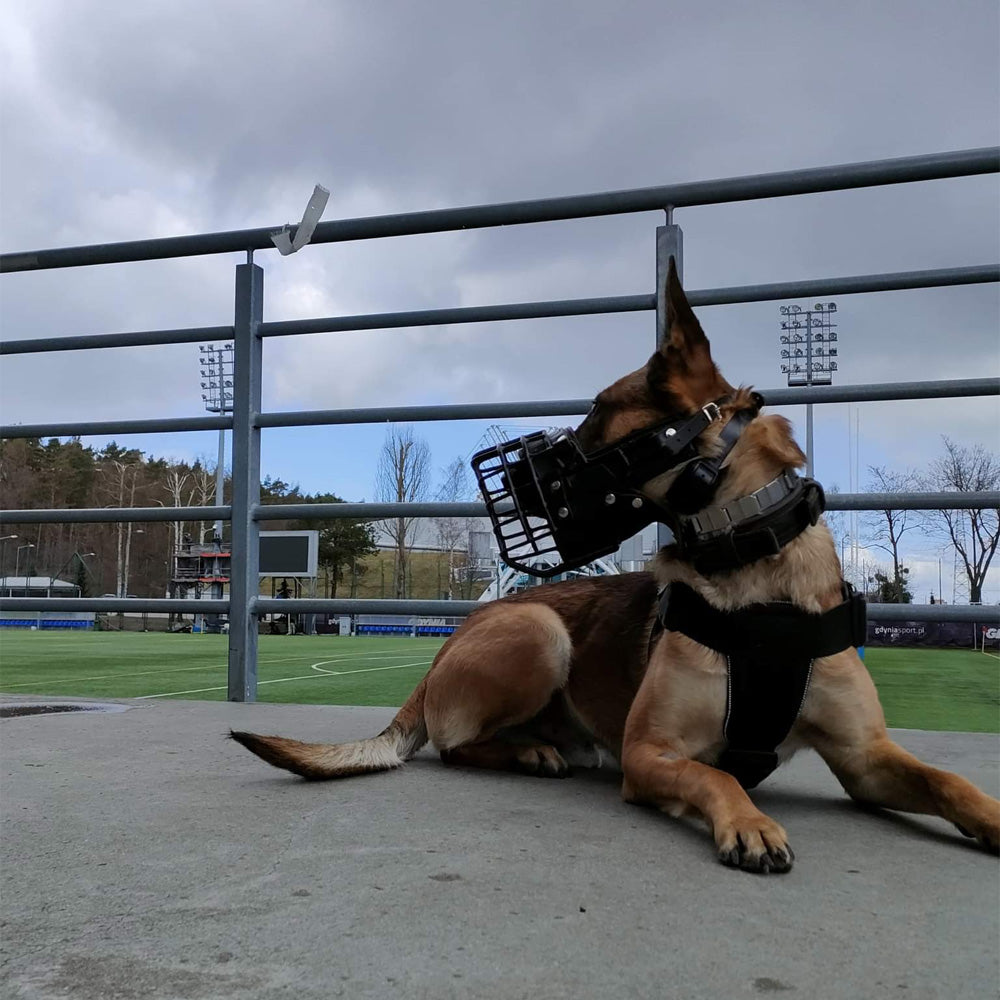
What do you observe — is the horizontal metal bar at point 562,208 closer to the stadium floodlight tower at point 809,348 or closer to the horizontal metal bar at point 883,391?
the stadium floodlight tower at point 809,348

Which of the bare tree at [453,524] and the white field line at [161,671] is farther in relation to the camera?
the white field line at [161,671]

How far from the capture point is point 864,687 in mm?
1888

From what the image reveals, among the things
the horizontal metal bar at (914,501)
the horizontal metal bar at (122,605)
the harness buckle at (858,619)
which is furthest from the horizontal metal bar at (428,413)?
the harness buckle at (858,619)

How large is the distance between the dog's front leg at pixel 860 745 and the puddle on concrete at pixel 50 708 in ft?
8.75

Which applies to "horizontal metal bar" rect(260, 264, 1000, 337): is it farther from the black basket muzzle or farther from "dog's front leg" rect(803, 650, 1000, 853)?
"dog's front leg" rect(803, 650, 1000, 853)

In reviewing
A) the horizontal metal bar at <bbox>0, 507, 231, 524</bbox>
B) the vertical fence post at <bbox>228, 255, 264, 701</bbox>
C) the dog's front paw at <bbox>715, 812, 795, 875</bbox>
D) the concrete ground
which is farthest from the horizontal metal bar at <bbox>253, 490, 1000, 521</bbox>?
the dog's front paw at <bbox>715, 812, 795, 875</bbox>

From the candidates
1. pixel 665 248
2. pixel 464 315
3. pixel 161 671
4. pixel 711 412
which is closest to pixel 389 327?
pixel 464 315

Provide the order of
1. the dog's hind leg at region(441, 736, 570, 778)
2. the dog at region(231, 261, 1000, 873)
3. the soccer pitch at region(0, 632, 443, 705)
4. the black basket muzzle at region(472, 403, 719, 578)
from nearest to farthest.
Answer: the dog at region(231, 261, 1000, 873) < the black basket muzzle at region(472, 403, 719, 578) < the dog's hind leg at region(441, 736, 570, 778) < the soccer pitch at region(0, 632, 443, 705)

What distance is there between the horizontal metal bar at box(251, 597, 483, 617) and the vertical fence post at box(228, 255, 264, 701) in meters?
0.09

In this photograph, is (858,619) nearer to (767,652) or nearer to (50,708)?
(767,652)

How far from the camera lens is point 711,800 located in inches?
63.3

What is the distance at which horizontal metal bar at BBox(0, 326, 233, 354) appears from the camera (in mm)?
3750

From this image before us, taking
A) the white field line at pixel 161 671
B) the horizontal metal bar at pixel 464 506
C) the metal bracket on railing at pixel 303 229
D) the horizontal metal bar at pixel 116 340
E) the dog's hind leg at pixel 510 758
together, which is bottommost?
the white field line at pixel 161 671

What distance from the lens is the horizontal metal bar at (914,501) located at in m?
2.83
